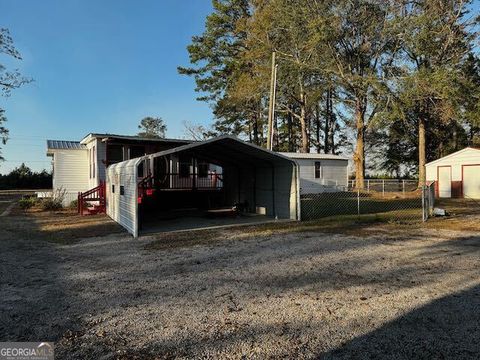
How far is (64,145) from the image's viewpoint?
20.5 m

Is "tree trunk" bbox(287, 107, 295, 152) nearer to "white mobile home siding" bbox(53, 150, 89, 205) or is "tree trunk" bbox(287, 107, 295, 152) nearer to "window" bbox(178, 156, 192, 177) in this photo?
"window" bbox(178, 156, 192, 177)

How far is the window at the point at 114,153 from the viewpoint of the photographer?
59.1 feet

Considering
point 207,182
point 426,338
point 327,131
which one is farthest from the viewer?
point 327,131

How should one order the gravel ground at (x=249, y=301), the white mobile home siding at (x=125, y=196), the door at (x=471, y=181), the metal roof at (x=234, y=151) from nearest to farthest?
1. the gravel ground at (x=249, y=301)
2. the white mobile home siding at (x=125, y=196)
3. the metal roof at (x=234, y=151)
4. the door at (x=471, y=181)

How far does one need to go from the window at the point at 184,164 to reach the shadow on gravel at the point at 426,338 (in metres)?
15.6

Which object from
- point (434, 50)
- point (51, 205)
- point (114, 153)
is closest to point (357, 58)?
point (434, 50)

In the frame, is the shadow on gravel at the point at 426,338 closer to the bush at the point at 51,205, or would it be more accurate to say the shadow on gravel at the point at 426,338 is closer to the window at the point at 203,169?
the window at the point at 203,169

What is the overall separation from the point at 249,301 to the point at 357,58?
1027 inches

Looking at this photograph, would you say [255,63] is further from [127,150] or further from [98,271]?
[98,271]

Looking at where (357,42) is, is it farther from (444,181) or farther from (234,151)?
(234,151)

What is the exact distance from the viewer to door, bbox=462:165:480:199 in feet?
73.5

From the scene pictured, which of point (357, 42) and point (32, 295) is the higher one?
point (357, 42)

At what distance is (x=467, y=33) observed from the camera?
24578mm

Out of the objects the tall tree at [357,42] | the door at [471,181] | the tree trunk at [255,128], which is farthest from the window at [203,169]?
the tree trunk at [255,128]
